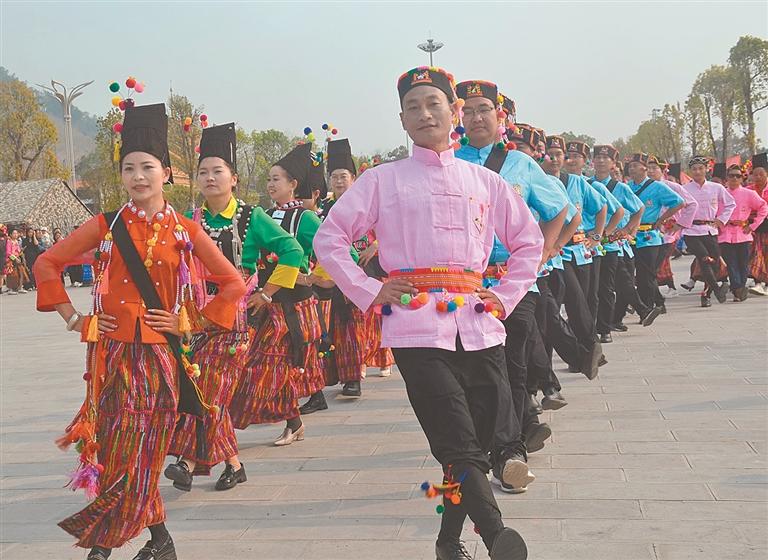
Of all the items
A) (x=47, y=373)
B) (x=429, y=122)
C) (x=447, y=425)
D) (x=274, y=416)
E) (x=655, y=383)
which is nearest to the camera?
(x=447, y=425)

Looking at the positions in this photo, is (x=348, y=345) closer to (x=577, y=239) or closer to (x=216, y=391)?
(x=577, y=239)

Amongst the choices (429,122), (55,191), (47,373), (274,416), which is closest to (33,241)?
(55,191)

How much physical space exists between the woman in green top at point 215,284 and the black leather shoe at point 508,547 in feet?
7.78

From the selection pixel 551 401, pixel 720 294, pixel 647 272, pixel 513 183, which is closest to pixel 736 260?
pixel 720 294

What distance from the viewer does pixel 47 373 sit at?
1123 centimetres

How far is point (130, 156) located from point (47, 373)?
749cm

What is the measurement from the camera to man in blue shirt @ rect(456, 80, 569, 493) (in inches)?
208

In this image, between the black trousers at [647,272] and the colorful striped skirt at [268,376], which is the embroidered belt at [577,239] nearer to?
the colorful striped skirt at [268,376]

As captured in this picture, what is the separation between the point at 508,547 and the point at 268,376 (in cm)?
342

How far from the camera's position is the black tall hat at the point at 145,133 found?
453cm

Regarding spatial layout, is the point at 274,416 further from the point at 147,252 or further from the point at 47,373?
the point at 47,373

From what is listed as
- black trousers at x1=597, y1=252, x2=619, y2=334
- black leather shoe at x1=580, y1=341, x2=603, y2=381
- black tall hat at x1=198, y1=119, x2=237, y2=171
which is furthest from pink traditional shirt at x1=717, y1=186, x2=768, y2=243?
black tall hat at x1=198, y1=119, x2=237, y2=171

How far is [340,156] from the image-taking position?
30.5ft

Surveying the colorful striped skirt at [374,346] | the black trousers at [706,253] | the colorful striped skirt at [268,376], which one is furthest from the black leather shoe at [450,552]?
the black trousers at [706,253]
